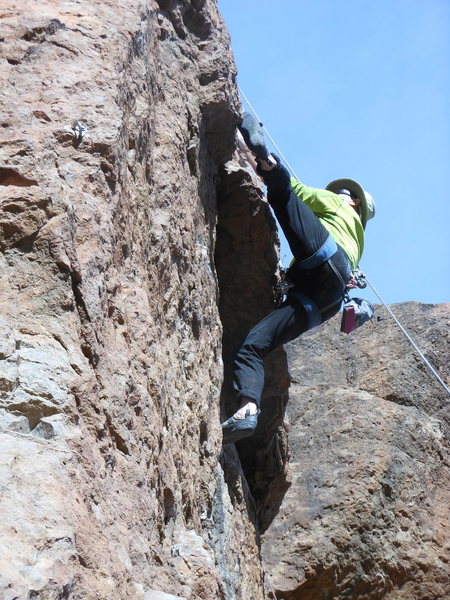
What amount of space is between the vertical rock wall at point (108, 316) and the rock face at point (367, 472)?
1311 mm

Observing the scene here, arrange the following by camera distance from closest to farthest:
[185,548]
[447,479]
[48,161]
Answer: [48,161] → [185,548] → [447,479]

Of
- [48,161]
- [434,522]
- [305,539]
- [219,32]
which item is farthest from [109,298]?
[434,522]

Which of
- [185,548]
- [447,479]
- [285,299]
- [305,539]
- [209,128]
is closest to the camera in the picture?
[185,548]

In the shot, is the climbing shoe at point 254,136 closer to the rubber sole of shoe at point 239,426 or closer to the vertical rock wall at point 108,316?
the vertical rock wall at point 108,316

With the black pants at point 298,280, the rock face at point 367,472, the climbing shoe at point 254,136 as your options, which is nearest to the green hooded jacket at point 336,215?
the black pants at point 298,280

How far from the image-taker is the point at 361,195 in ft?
22.7

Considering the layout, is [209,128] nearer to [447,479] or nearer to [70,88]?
[70,88]

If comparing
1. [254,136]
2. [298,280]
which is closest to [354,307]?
[298,280]

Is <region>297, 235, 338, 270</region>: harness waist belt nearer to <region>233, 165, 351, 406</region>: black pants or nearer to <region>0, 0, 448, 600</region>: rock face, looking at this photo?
<region>233, 165, 351, 406</region>: black pants

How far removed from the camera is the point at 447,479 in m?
7.61

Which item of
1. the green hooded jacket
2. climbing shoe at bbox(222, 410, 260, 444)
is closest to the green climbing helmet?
the green hooded jacket

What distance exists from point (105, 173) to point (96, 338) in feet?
2.60

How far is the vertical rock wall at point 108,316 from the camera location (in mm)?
2576

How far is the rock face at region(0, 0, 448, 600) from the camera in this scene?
107 inches
